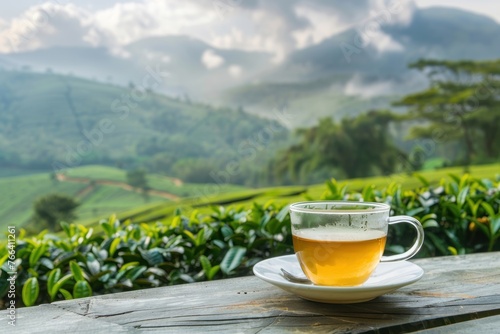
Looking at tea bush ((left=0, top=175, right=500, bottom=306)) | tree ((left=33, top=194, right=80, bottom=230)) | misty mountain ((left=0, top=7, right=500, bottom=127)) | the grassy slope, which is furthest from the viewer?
misty mountain ((left=0, top=7, right=500, bottom=127))

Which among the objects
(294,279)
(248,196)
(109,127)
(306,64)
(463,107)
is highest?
(306,64)

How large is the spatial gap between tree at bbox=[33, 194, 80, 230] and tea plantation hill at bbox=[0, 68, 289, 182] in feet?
1.15

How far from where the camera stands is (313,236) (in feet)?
2.68

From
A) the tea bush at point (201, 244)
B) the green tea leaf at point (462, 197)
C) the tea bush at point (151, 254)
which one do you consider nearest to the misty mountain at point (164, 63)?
the tea bush at point (201, 244)

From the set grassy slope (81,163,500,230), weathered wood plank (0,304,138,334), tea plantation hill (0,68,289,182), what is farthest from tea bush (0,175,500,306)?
tea plantation hill (0,68,289,182)

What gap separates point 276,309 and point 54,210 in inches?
147

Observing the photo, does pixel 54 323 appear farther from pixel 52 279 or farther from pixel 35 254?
pixel 35 254

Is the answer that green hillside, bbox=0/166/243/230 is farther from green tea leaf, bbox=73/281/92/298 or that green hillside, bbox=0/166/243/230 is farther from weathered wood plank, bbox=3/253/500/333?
weathered wood plank, bbox=3/253/500/333

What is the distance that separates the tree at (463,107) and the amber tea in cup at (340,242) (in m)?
4.95

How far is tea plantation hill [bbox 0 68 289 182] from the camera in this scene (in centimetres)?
457

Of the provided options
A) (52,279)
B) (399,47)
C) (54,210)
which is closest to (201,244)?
(52,279)

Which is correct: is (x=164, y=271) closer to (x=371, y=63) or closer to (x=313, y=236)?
(x=313, y=236)

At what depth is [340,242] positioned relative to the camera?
792 mm

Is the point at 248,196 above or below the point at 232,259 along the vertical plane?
below
